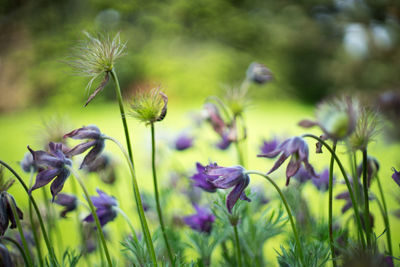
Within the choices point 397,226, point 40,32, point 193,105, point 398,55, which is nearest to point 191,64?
point 193,105

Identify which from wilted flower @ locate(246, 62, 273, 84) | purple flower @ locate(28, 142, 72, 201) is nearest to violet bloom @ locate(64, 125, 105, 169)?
purple flower @ locate(28, 142, 72, 201)

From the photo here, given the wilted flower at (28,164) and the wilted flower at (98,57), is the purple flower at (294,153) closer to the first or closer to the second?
the wilted flower at (98,57)

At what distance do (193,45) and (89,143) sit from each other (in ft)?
24.3

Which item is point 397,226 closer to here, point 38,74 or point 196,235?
point 196,235

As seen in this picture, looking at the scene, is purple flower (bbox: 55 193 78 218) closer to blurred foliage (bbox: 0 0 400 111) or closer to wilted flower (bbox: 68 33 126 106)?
wilted flower (bbox: 68 33 126 106)

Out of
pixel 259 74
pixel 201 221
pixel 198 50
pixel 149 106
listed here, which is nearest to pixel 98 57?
pixel 149 106

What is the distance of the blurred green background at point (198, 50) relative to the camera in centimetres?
667

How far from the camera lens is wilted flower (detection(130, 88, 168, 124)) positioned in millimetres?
510

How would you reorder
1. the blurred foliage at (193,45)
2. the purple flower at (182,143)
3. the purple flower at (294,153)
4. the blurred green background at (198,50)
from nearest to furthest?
1. the purple flower at (294,153)
2. the purple flower at (182,143)
3. the blurred green background at (198,50)
4. the blurred foliage at (193,45)

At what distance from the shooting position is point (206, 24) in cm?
782

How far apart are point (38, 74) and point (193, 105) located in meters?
3.10

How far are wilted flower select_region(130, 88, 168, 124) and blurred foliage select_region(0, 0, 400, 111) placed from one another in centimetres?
635

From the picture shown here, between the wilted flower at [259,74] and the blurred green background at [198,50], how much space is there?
5.47 metres

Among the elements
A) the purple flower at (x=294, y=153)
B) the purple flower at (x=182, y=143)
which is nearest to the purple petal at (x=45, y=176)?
the purple flower at (x=294, y=153)
